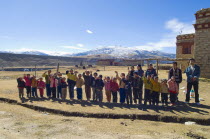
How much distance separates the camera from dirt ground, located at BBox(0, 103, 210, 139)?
5559 mm

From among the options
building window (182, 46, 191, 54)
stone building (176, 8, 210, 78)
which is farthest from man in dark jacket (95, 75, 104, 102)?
building window (182, 46, 191, 54)

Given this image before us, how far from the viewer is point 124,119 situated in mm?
7422

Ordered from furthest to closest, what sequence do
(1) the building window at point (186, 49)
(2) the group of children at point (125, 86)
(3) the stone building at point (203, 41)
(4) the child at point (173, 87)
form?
(1) the building window at point (186, 49) < (3) the stone building at point (203, 41) < (2) the group of children at point (125, 86) < (4) the child at point (173, 87)

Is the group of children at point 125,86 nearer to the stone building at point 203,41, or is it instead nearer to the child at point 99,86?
the child at point 99,86

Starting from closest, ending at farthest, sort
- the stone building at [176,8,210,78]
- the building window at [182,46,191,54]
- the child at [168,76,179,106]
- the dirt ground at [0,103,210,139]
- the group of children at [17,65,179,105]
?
the dirt ground at [0,103,210,139] < the child at [168,76,179,106] < the group of children at [17,65,179,105] < the stone building at [176,8,210,78] < the building window at [182,46,191,54]

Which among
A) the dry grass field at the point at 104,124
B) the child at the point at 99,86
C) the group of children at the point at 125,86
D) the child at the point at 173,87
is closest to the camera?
the dry grass field at the point at 104,124

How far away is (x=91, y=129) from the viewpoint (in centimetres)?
613

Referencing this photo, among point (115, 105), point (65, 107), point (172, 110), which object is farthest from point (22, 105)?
point (172, 110)

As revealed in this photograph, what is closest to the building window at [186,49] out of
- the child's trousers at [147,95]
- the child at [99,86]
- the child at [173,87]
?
the child at [173,87]

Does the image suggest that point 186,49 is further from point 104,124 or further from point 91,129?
point 91,129

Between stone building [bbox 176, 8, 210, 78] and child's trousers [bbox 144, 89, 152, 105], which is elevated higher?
stone building [bbox 176, 8, 210, 78]

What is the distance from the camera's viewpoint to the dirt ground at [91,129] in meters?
5.56

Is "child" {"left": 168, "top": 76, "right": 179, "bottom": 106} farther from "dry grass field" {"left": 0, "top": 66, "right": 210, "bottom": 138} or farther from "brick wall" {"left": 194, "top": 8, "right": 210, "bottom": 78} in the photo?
"brick wall" {"left": 194, "top": 8, "right": 210, "bottom": 78}

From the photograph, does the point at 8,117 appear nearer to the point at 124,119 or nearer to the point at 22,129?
the point at 22,129
